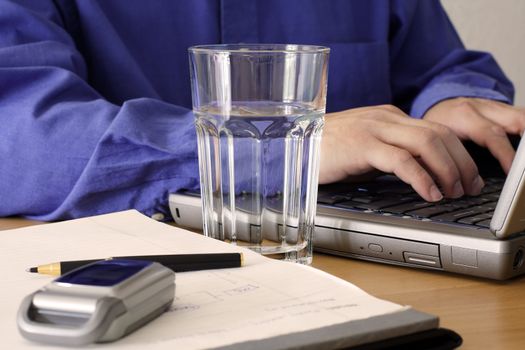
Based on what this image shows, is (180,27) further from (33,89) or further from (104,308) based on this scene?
(104,308)

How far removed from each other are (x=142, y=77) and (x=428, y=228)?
60cm

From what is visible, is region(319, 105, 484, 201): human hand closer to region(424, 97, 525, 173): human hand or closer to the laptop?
the laptop

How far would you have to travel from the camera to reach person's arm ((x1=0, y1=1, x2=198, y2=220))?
0.82 metres

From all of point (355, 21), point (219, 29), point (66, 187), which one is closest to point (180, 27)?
point (219, 29)

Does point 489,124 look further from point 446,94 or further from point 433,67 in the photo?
point 433,67

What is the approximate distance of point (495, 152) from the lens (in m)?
0.91

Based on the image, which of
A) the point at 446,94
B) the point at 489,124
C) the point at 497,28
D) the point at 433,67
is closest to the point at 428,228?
the point at 489,124

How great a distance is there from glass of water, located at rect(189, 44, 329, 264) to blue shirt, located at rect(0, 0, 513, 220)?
0.50 ft

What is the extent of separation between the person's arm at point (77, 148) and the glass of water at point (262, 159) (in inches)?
5.9

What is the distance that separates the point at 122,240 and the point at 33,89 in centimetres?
36

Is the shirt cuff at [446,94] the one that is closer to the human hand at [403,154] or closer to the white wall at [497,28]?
the human hand at [403,154]

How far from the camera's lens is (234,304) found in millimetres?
470

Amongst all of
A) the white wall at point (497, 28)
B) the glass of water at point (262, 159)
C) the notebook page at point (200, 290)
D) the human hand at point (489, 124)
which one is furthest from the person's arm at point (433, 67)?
the white wall at point (497, 28)

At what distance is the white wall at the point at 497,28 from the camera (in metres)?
2.37
